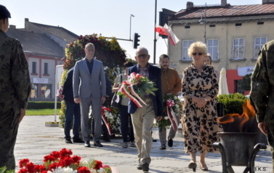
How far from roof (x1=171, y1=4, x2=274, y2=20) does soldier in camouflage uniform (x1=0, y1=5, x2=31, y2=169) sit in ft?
189

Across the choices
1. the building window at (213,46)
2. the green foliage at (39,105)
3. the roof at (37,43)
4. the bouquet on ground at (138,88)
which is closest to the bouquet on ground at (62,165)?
the bouquet on ground at (138,88)

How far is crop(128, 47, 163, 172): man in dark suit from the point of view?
33.3 feet

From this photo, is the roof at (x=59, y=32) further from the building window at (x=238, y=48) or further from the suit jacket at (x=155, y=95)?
the suit jacket at (x=155, y=95)

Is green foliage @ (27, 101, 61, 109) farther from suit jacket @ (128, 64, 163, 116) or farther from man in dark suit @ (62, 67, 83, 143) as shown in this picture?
suit jacket @ (128, 64, 163, 116)

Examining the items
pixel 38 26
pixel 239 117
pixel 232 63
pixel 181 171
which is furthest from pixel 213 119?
pixel 38 26

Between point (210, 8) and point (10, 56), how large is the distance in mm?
63275

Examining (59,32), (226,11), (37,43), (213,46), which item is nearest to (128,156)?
(213,46)

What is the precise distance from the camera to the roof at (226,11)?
6347 cm

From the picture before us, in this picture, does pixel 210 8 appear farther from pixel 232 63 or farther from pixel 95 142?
pixel 95 142

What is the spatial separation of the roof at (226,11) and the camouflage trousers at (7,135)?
5777 cm

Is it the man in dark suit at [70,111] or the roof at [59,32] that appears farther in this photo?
the roof at [59,32]

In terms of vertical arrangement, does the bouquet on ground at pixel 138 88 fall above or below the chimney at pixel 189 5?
below

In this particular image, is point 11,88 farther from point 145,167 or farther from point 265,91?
point 145,167

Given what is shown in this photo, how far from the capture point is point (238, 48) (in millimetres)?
63719
